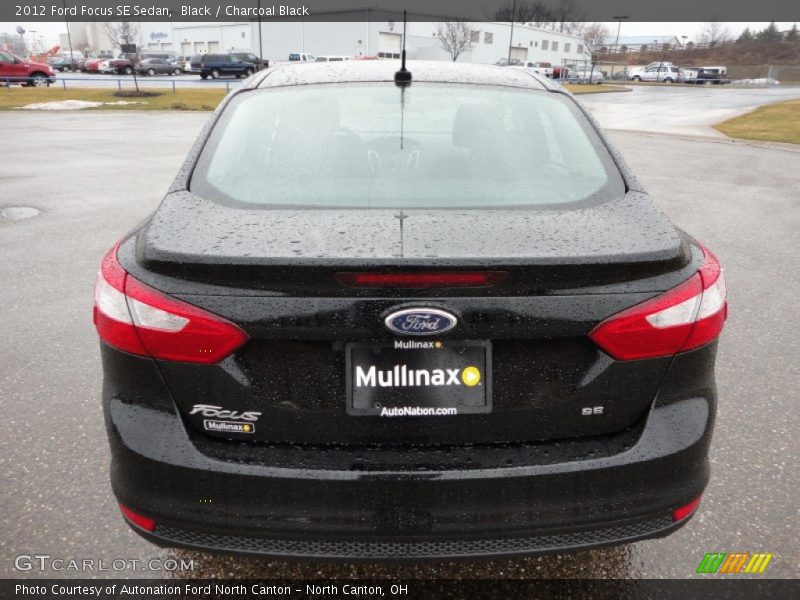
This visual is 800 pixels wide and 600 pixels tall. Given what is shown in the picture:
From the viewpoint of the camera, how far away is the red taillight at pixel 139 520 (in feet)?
6.15

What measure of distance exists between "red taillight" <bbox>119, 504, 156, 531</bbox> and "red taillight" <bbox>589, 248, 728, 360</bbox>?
1.32 m

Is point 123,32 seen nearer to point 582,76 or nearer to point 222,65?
point 222,65

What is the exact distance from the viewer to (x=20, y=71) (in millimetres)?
36719

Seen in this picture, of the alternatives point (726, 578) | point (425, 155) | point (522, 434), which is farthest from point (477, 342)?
point (726, 578)

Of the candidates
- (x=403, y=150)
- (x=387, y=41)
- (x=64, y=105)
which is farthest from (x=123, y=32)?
(x=403, y=150)

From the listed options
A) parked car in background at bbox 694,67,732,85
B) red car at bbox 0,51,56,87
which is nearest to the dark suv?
red car at bbox 0,51,56,87

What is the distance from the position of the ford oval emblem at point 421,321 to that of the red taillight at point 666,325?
1.27 feet

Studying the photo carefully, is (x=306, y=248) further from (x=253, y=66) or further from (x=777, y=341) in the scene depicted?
(x=253, y=66)

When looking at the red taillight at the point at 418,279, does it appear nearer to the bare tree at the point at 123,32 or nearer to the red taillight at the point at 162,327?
the red taillight at the point at 162,327

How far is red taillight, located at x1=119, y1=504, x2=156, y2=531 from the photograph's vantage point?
1873 mm

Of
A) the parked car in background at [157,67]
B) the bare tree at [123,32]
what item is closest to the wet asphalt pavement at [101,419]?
the bare tree at [123,32]

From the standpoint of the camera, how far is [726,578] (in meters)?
2.33

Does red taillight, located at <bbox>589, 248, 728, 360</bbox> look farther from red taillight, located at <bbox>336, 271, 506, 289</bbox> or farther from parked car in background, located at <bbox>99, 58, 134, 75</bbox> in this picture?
parked car in background, located at <bbox>99, 58, 134, 75</bbox>

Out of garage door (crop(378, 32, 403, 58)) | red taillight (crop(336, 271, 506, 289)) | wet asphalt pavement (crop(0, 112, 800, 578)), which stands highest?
garage door (crop(378, 32, 403, 58))
